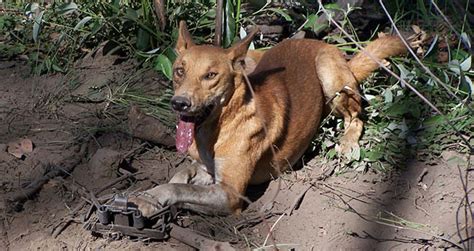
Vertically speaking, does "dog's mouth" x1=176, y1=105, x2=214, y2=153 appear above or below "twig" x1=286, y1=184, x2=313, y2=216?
above

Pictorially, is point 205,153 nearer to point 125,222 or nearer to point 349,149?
point 125,222

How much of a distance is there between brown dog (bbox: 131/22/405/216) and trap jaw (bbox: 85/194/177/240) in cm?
9

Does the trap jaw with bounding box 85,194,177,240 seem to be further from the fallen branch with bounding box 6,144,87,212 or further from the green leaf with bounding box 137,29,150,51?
the green leaf with bounding box 137,29,150,51

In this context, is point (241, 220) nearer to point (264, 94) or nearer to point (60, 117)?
point (264, 94)

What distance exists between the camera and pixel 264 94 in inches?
185

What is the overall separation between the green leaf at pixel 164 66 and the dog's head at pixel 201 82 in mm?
1123

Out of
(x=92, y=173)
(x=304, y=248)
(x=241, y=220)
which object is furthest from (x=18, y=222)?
(x=304, y=248)

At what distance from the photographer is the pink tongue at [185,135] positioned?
4371 mm

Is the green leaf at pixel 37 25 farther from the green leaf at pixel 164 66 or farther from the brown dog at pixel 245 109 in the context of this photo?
the brown dog at pixel 245 109

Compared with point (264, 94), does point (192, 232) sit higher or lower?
lower

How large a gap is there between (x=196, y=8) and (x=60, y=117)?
5.57 ft

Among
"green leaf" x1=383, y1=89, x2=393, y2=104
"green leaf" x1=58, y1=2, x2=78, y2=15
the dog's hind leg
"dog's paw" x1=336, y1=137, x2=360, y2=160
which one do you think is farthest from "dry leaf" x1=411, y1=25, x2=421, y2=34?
"green leaf" x1=58, y1=2, x2=78, y2=15

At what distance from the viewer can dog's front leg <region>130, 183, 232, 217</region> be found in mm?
4215

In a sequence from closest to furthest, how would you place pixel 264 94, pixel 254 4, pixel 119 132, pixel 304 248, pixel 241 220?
1. pixel 304 248
2. pixel 241 220
3. pixel 264 94
4. pixel 119 132
5. pixel 254 4
